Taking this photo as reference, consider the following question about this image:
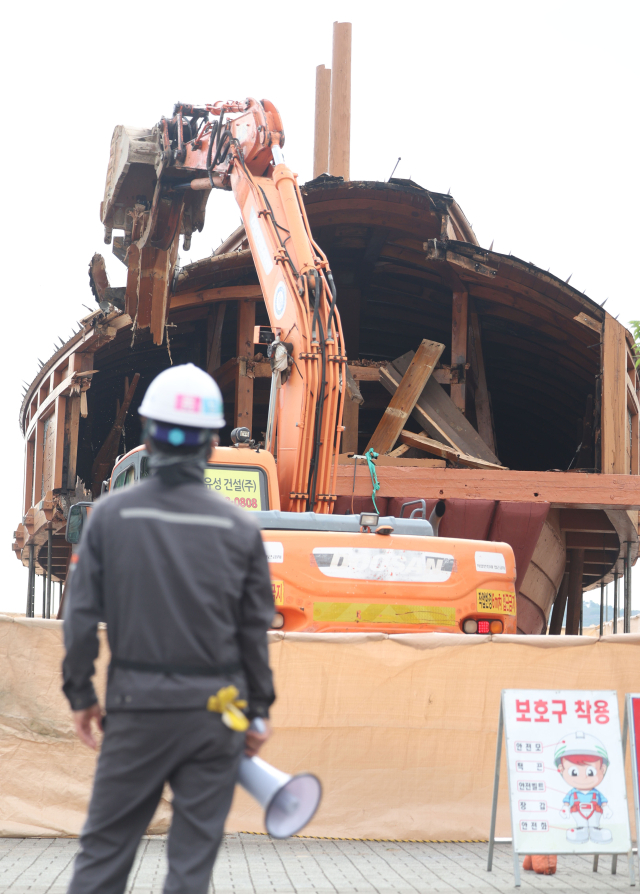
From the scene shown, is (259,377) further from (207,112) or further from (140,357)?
(207,112)

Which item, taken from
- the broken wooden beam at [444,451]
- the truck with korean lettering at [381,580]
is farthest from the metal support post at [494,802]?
the broken wooden beam at [444,451]

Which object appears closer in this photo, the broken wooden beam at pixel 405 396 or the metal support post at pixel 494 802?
the metal support post at pixel 494 802

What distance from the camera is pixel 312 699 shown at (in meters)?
7.22

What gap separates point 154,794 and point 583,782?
3.82 meters

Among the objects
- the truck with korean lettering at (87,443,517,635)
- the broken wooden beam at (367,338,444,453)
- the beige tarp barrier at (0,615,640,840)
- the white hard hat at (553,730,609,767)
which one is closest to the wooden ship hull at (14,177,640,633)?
the broken wooden beam at (367,338,444,453)

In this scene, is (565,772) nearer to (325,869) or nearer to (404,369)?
(325,869)

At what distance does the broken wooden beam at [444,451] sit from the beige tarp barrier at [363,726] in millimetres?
8420

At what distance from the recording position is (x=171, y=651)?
10.5ft

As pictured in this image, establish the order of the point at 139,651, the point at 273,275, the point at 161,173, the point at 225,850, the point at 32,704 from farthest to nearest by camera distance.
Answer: the point at 161,173, the point at 273,275, the point at 32,704, the point at 225,850, the point at 139,651

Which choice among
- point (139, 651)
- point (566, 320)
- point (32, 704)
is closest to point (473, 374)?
point (566, 320)

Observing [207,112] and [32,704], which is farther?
[207,112]

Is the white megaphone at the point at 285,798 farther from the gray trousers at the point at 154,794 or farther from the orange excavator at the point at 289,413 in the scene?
the orange excavator at the point at 289,413

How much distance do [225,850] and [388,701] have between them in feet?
5.04

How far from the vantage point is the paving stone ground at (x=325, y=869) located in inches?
219
